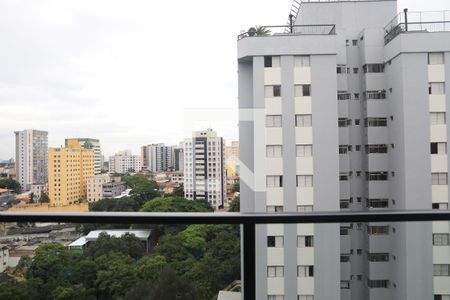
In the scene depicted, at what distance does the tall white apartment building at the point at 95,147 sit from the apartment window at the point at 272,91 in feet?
12.1

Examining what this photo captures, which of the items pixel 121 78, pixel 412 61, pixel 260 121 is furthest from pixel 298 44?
pixel 121 78

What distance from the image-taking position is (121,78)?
5301mm

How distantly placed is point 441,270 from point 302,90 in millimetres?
6488

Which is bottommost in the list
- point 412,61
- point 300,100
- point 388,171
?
point 388,171

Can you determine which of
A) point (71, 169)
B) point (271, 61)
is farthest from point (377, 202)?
point (71, 169)

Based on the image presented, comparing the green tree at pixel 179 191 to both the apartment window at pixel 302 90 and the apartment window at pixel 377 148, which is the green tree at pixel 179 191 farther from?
the apartment window at pixel 377 148

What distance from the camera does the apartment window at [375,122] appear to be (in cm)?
840

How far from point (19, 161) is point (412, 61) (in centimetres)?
832

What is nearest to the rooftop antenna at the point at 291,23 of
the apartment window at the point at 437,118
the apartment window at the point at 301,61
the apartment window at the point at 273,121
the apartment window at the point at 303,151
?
the apartment window at the point at 301,61

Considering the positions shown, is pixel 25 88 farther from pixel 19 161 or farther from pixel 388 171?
pixel 388 171

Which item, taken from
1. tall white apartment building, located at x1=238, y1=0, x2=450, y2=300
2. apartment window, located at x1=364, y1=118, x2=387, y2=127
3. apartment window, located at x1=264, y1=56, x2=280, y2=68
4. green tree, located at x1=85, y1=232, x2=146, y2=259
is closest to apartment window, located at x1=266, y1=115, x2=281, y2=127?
tall white apartment building, located at x1=238, y1=0, x2=450, y2=300

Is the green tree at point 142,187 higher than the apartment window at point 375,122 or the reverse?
the reverse

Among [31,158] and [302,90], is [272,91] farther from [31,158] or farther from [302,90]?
[31,158]

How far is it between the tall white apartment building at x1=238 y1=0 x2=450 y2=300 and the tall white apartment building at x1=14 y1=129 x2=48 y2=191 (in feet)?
9.79
